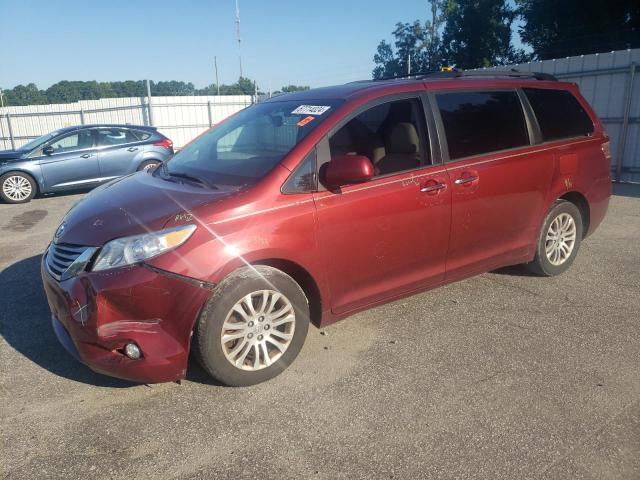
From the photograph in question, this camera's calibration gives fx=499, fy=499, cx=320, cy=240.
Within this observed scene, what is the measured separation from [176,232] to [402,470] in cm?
169

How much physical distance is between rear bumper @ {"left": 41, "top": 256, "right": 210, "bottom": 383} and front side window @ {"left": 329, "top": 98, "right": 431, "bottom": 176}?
1562 millimetres

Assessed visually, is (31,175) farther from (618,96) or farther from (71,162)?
(618,96)

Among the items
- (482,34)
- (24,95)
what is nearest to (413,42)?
(482,34)

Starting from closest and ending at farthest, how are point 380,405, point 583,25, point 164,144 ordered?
point 380,405 → point 164,144 → point 583,25

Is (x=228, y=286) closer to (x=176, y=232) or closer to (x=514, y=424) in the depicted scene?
(x=176, y=232)

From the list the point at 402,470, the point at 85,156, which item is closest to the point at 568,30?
the point at 85,156

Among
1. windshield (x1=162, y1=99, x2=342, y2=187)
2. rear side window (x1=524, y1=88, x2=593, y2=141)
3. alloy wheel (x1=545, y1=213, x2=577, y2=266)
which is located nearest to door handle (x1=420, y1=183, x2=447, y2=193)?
windshield (x1=162, y1=99, x2=342, y2=187)

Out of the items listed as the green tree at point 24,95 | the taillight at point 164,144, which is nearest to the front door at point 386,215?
the taillight at point 164,144

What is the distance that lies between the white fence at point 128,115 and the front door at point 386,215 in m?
17.8

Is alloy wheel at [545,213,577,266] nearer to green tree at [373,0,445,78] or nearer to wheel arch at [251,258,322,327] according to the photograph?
wheel arch at [251,258,322,327]

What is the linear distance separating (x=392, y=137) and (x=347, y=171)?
0.75 metres

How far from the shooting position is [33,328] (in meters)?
3.90

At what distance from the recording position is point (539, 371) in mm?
3201

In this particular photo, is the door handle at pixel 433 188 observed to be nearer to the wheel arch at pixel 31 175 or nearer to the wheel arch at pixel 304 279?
the wheel arch at pixel 304 279
